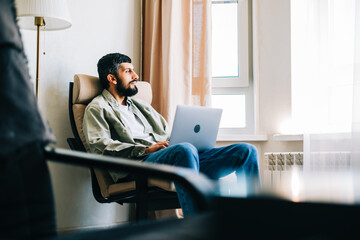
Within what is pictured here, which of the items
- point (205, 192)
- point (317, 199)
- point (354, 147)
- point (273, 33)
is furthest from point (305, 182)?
point (273, 33)

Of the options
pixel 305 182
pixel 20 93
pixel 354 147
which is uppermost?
pixel 20 93

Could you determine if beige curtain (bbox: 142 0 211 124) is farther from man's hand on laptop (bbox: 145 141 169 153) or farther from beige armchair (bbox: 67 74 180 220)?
man's hand on laptop (bbox: 145 141 169 153)

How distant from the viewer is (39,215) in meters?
0.74

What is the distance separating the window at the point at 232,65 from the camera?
340cm

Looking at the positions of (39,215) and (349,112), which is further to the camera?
(349,112)

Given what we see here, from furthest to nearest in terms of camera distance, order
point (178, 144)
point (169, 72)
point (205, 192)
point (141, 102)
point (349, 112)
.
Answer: point (169, 72) < point (349, 112) < point (141, 102) < point (178, 144) < point (205, 192)

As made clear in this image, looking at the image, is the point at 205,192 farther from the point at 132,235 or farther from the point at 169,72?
the point at 169,72

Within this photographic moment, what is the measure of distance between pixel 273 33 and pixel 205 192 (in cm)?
284

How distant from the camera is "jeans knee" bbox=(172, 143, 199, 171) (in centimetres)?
184

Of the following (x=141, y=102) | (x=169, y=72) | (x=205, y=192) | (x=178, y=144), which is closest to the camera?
(x=205, y=192)

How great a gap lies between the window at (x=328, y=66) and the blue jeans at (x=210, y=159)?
1.01 meters

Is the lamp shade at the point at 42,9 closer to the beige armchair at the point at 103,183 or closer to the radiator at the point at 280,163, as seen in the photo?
the beige armchair at the point at 103,183

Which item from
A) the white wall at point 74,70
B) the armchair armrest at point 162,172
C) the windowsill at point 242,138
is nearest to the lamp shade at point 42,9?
the white wall at point 74,70

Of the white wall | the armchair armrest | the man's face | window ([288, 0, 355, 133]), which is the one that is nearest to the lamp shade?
the white wall
